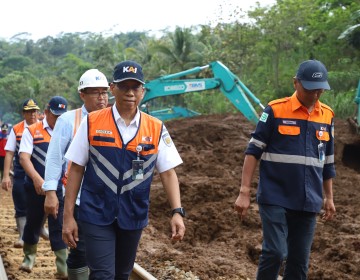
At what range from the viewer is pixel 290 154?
518 centimetres

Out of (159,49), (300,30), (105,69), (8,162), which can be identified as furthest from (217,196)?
(105,69)

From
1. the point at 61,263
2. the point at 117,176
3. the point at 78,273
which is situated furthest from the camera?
the point at 61,263

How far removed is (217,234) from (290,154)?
553 cm

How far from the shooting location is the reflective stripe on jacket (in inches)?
173

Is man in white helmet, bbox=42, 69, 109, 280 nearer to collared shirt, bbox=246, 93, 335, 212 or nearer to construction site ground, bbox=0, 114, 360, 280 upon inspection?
collared shirt, bbox=246, 93, 335, 212

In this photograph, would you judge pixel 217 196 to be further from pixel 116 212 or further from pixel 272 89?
pixel 272 89

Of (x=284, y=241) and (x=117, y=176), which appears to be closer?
(x=117, y=176)

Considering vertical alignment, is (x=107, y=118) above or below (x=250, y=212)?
above

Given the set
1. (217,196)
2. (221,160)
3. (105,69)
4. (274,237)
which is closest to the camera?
(274,237)

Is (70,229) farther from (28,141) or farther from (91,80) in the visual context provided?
(28,141)

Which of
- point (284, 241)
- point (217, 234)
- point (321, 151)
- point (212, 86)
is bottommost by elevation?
point (217, 234)

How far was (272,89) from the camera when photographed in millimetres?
35344

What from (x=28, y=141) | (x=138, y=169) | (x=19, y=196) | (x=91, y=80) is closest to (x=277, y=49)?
(x=19, y=196)

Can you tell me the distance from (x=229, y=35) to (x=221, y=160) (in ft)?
66.3
